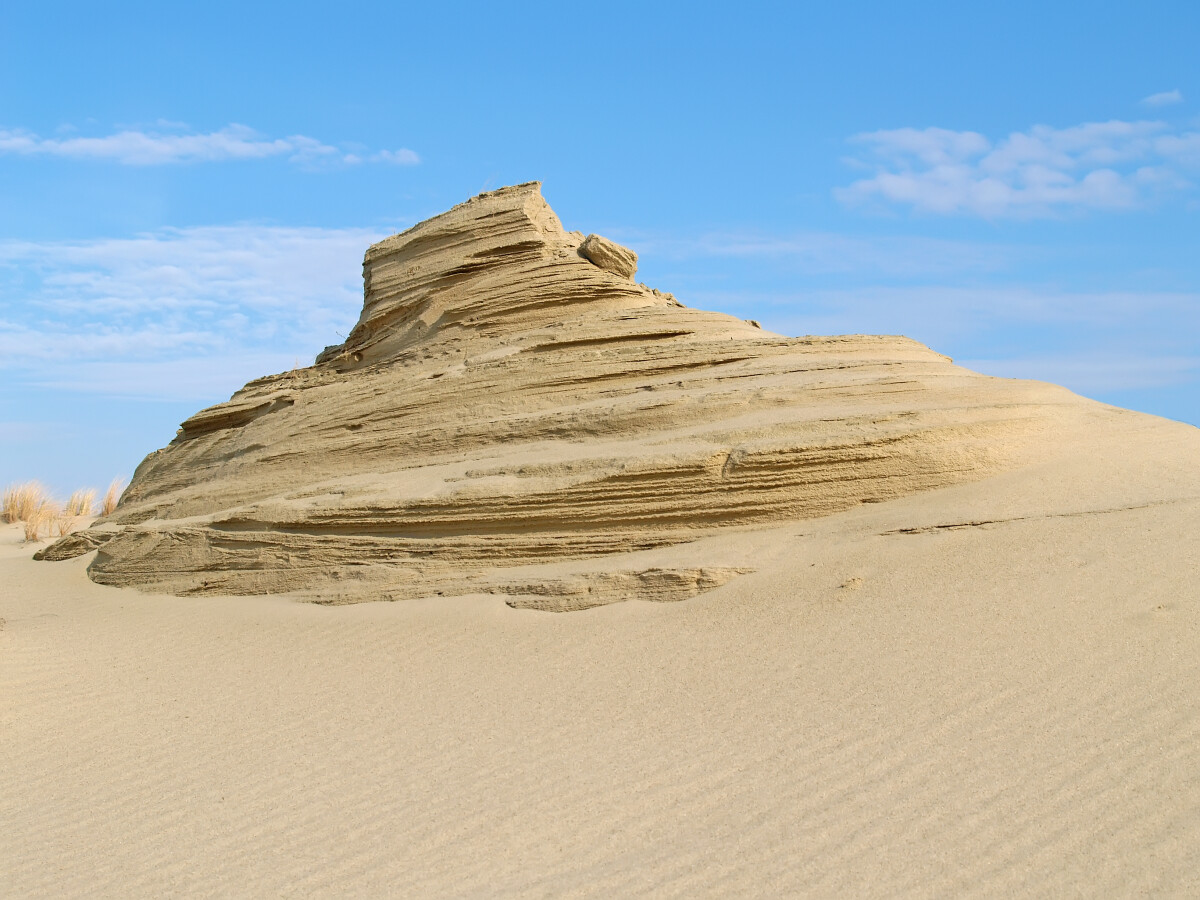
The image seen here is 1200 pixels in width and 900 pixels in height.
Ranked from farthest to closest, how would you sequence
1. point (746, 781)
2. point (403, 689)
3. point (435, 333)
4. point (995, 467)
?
point (435, 333) → point (995, 467) → point (403, 689) → point (746, 781)

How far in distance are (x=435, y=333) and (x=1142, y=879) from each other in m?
10.8

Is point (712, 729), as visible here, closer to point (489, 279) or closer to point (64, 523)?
point (489, 279)

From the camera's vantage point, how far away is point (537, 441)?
34.1 ft

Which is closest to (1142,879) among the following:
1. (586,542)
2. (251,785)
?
(251,785)

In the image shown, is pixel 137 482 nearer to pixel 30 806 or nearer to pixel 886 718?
pixel 30 806

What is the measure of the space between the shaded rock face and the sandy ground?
Result: 40cm

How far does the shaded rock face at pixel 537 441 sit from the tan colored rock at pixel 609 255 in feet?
0.10

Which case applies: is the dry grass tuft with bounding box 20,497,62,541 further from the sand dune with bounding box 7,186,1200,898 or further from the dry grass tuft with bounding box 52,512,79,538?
the sand dune with bounding box 7,186,1200,898

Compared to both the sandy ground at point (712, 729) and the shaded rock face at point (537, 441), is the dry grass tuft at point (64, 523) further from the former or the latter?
the sandy ground at point (712, 729)

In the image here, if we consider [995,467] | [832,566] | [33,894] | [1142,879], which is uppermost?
[995,467]

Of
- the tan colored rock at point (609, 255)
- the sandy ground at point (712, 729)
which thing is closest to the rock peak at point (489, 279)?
the tan colored rock at point (609, 255)

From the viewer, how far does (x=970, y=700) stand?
586 cm

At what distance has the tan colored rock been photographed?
13.0m

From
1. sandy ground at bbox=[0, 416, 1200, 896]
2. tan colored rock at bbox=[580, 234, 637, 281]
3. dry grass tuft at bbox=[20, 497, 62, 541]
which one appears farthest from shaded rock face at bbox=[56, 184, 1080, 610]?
dry grass tuft at bbox=[20, 497, 62, 541]
